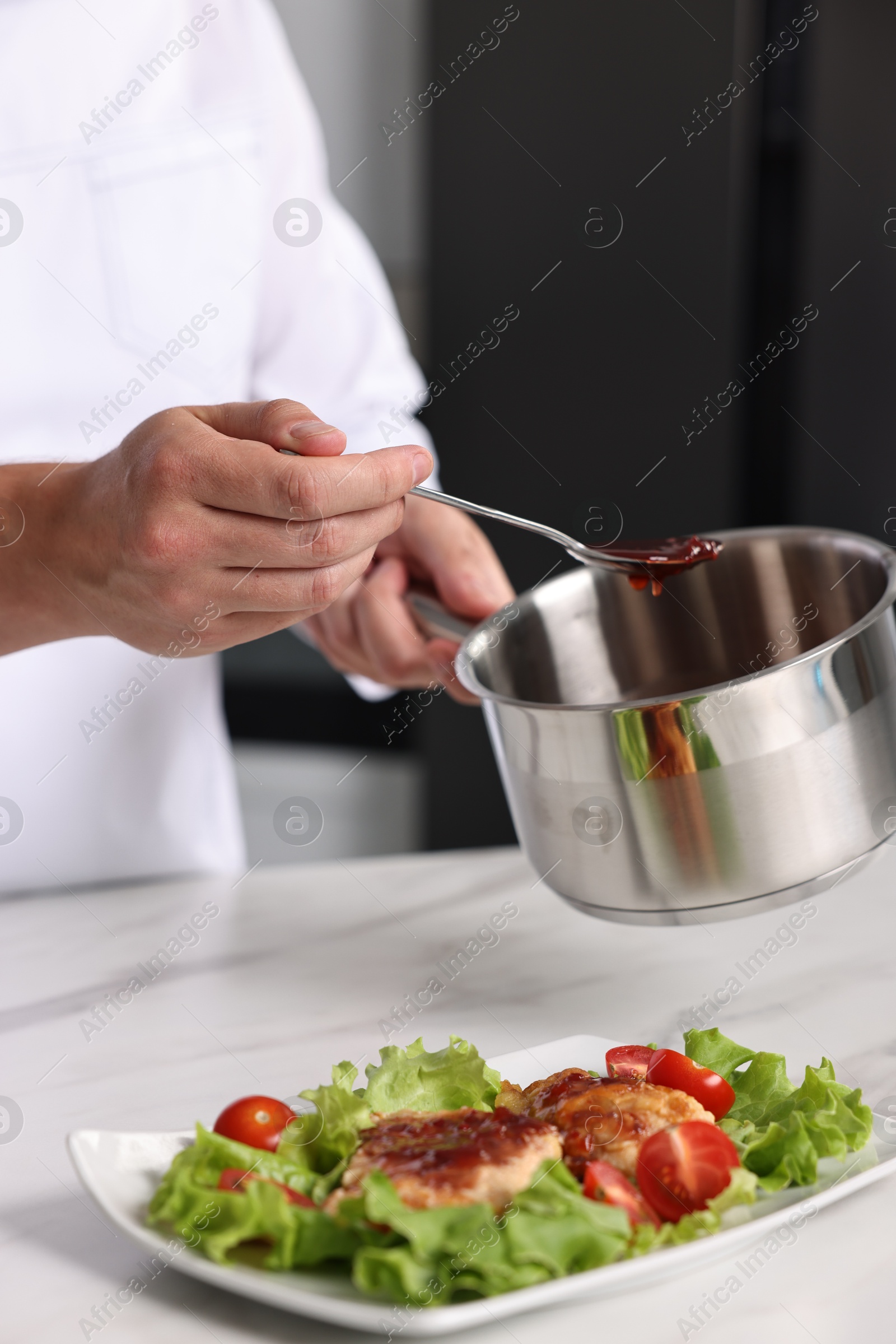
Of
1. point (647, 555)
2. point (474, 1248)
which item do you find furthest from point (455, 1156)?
point (647, 555)

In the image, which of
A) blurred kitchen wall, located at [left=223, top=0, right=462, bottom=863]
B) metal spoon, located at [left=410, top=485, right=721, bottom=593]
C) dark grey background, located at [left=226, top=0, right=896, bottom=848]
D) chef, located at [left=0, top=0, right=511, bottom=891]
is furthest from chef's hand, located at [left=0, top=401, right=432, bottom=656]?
blurred kitchen wall, located at [left=223, top=0, right=462, bottom=863]

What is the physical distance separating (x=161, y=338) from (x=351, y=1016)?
0.72 m

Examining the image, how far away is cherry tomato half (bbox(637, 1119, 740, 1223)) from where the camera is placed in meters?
0.64

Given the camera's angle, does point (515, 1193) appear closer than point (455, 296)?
Yes

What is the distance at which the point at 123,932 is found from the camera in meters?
1.14

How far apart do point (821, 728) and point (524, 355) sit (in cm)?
144

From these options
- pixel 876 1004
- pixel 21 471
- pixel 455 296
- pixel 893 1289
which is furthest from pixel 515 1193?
pixel 455 296

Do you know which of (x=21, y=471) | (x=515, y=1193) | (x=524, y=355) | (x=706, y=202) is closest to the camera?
(x=515, y=1193)

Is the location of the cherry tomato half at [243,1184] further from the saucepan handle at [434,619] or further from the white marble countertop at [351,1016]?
the saucepan handle at [434,619]

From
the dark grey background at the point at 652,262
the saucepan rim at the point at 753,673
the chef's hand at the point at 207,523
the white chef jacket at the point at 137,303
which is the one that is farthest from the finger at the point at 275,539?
the dark grey background at the point at 652,262

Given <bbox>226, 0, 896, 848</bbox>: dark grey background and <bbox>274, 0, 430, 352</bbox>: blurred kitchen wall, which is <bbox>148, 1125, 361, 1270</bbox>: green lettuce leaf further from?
<bbox>274, 0, 430, 352</bbox>: blurred kitchen wall

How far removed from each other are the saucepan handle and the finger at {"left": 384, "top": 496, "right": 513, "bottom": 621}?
1 cm

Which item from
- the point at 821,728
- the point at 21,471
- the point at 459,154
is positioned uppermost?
the point at 459,154

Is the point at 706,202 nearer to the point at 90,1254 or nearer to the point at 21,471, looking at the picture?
the point at 21,471
